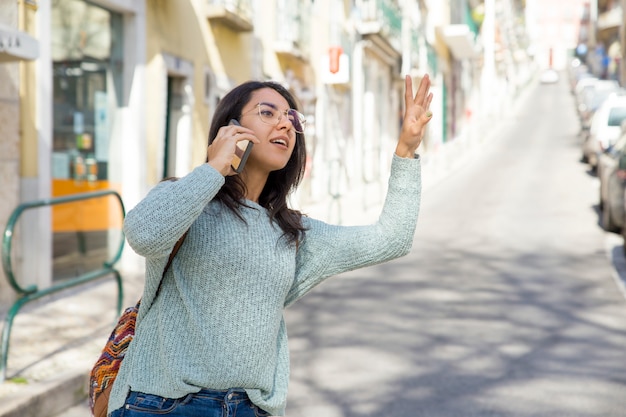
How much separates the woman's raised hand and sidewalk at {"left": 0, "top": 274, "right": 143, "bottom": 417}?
3.04 metres

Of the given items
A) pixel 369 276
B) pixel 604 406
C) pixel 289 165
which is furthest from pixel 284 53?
pixel 289 165

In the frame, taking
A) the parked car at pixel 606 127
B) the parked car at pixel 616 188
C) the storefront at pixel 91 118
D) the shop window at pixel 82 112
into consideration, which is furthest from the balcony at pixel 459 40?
the shop window at pixel 82 112

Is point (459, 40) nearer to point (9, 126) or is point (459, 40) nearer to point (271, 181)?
point (9, 126)

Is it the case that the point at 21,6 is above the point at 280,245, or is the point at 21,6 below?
above

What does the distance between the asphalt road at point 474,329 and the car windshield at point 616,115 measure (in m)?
6.62

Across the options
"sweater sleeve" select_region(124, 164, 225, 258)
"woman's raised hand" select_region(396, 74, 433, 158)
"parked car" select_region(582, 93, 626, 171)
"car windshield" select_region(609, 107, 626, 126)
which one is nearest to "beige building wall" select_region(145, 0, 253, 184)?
"parked car" select_region(582, 93, 626, 171)

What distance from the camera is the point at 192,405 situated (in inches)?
84.2

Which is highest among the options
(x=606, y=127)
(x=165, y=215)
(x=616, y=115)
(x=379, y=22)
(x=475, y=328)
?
(x=379, y=22)

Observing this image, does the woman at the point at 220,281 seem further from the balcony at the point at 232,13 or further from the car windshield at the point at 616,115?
the car windshield at the point at 616,115

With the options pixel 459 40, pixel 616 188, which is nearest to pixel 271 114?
pixel 616 188

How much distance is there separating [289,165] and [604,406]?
3.46 meters

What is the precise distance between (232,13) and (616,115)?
11.0 meters

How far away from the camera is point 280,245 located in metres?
2.27

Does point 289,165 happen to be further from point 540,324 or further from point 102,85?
point 102,85
